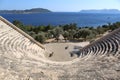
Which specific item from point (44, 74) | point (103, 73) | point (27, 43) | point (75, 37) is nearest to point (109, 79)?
point (103, 73)

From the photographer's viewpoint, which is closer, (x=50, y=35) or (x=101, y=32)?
(x=50, y=35)

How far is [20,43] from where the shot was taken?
1745 centimetres

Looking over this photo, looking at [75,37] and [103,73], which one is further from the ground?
[103,73]

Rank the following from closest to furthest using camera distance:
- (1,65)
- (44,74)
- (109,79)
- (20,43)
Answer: (109,79)
(44,74)
(1,65)
(20,43)

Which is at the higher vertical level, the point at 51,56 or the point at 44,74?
the point at 44,74

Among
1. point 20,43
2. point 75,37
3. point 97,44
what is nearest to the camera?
point 20,43

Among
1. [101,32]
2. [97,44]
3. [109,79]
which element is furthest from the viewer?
[101,32]

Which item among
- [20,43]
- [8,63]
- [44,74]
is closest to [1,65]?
[8,63]

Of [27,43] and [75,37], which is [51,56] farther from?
[75,37]

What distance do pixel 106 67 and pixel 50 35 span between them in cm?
2224

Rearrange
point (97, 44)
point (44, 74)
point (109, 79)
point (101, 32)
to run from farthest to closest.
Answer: point (101, 32)
point (97, 44)
point (44, 74)
point (109, 79)

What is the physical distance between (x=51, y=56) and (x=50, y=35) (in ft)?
39.8

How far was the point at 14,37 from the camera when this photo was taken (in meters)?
17.9

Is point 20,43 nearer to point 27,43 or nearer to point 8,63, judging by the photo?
point 27,43
